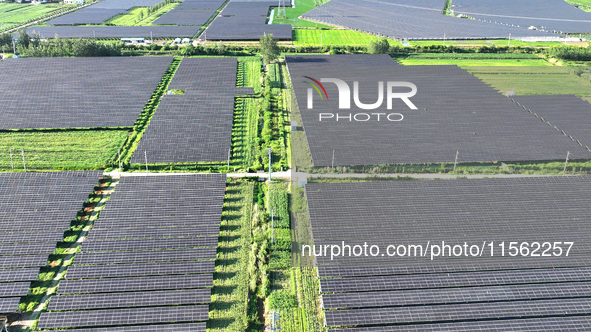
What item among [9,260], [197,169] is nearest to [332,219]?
[197,169]

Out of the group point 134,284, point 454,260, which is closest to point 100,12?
point 134,284

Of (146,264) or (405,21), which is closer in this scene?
(146,264)

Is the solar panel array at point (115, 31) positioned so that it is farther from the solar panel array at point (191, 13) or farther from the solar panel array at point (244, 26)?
the solar panel array at point (191, 13)

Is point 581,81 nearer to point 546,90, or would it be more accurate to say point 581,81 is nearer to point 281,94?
point 546,90

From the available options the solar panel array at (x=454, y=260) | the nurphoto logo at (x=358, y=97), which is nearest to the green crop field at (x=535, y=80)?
the nurphoto logo at (x=358, y=97)

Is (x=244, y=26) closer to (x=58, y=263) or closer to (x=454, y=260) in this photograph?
(x=58, y=263)

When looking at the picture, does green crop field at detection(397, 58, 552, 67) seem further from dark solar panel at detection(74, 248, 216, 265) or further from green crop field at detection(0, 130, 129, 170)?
dark solar panel at detection(74, 248, 216, 265)
